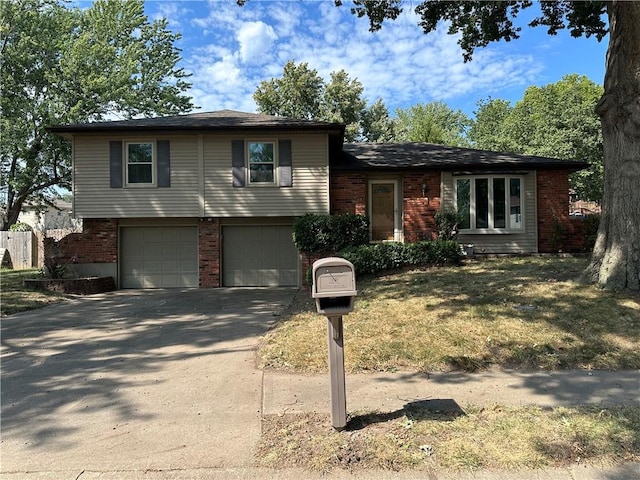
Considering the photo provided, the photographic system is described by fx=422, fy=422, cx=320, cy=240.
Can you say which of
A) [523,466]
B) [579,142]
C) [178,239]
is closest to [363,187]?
[178,239]

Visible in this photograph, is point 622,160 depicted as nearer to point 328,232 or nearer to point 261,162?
point 328,232

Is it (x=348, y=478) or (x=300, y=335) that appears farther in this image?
(x=300, y=335)

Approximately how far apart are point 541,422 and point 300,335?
Result: 130 inches

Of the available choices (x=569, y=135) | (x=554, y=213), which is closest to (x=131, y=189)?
(x=554, y=213)

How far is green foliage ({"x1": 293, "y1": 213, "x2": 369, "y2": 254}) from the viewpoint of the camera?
1210cm

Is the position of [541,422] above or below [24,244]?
below

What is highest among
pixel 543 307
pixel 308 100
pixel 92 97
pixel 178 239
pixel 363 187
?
pixel 308 100

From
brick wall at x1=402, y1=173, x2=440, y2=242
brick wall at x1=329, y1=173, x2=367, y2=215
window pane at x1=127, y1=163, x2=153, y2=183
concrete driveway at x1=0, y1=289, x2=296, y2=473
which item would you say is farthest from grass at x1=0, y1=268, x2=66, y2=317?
brick wall at x1=402, y1=173, x2=440, y2=242

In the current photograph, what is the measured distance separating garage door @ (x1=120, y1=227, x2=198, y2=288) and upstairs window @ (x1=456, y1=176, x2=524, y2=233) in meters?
8.69

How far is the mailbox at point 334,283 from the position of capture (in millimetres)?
3198

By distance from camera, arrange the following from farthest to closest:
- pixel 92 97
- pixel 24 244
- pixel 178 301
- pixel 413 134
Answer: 1. pixel 413 134
2. pixel 92 97
3. pixel 24 244
4. pixel 178 301

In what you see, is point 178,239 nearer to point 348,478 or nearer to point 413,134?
point 348,478

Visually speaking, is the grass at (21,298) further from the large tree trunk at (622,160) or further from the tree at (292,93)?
the tree at (292,93)

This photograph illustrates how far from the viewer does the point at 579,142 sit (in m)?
22.7
